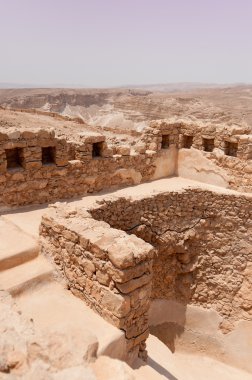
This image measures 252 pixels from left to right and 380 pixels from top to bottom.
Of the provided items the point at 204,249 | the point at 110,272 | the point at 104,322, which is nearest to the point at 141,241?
the point at 110,272

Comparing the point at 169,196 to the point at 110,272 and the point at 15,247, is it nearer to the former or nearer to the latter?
the point at 15,247

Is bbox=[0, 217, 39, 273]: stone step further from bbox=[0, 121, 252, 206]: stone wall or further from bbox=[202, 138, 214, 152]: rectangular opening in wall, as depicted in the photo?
bbox=[202, 138, 214, 152]: rectangular opening in wall

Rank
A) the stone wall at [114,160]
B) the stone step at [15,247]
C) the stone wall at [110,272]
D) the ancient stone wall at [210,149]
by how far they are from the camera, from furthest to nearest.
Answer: the ancient stone wall at [210,149], the stone wall at [114,160], the stone step at [15,247], the stone wall at [110,272]

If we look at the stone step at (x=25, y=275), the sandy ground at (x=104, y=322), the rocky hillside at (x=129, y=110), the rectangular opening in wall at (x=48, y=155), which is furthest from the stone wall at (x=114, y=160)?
the rocky hillside at (x=129, y=110)

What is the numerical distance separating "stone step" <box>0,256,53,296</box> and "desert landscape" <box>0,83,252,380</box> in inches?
1.0

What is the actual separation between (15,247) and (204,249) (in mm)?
5421

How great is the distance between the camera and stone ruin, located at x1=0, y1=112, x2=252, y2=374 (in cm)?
779

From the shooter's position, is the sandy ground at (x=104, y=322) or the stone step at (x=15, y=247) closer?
the sandy ground at (x=104, y=322)

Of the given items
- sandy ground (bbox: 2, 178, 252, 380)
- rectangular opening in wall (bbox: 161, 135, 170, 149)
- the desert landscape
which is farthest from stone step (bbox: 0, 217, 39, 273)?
rectangular opening in wall (bbox: 161, 135, 170, 149)

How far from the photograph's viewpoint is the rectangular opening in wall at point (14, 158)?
779 centimetres

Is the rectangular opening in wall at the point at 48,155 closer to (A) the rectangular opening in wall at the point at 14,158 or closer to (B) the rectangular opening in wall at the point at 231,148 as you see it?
(A) the rectangular opening in wall at the point at 14,158

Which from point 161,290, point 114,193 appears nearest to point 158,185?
point 114,193

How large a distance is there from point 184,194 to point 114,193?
1768mm

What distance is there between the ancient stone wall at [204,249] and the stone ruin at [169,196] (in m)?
0.03
